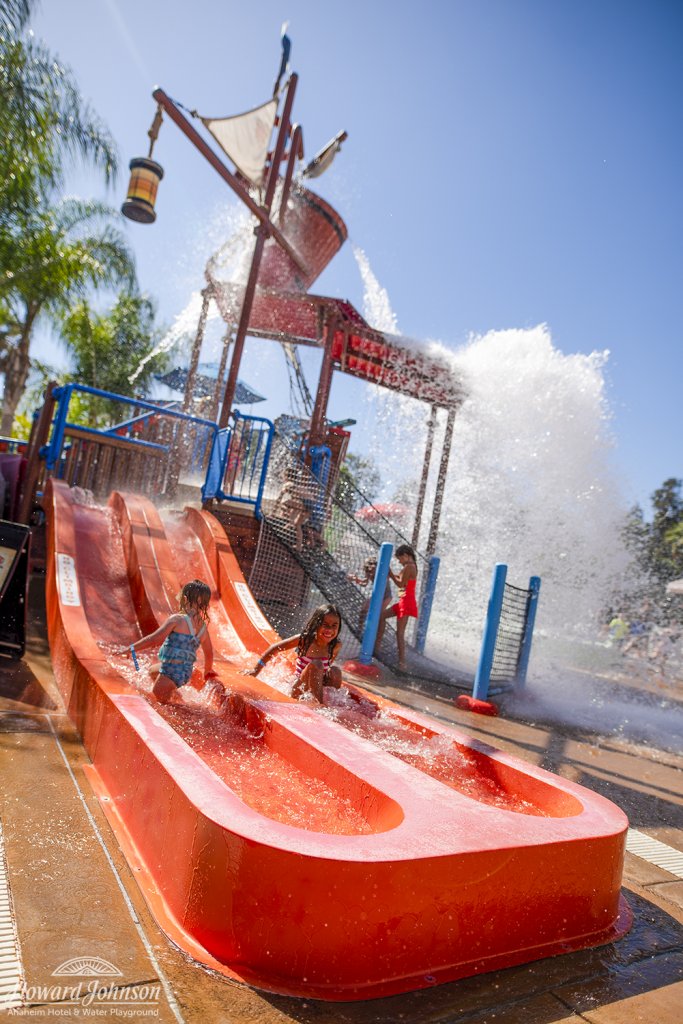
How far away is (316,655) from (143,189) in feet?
18.5

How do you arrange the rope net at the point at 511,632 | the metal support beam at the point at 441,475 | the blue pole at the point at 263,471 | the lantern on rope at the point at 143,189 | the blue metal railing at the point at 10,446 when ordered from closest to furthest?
the lantern on rope at the point at 143,189, the rope net at the point at 511,632, the blue pole at the point at 263,471, the blue metal railing at the point at 10,446, the metal support beam at the point at 441,475

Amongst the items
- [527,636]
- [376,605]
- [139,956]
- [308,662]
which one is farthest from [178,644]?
[527,636]

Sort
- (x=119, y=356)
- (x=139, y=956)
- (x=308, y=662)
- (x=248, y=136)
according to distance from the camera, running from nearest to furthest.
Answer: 1. (x=139, y=956)
2. (x=308, y=662)
3. (x=248, y=136)
4. (x=119, y=356)

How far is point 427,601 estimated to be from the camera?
10430 mm

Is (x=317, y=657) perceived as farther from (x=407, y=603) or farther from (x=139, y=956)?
(x=407, y=603)

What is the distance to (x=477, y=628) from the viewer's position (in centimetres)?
1558

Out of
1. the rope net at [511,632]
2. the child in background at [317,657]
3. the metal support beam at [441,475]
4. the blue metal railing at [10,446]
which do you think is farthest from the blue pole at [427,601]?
the blue metal railing at [10,446]

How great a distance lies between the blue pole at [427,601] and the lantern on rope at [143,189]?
239 inches

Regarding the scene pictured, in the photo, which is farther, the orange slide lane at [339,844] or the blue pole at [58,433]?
the blue pole at [58,433]

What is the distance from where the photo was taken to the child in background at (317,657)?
5207 millimetres

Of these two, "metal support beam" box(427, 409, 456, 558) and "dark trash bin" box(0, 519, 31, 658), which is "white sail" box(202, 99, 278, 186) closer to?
"metal support beam" box(427, 409, 456, 558)

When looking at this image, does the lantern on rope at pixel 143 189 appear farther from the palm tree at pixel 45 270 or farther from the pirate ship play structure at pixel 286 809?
the palm tree at pixel 45 270

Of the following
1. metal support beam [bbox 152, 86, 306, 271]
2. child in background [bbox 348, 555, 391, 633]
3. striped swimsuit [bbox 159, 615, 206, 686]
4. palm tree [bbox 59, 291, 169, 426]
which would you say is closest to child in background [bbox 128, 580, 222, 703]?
striped swimsuit [bbox 159, 615, 206, 686]

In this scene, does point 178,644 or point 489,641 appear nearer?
point 178,644
